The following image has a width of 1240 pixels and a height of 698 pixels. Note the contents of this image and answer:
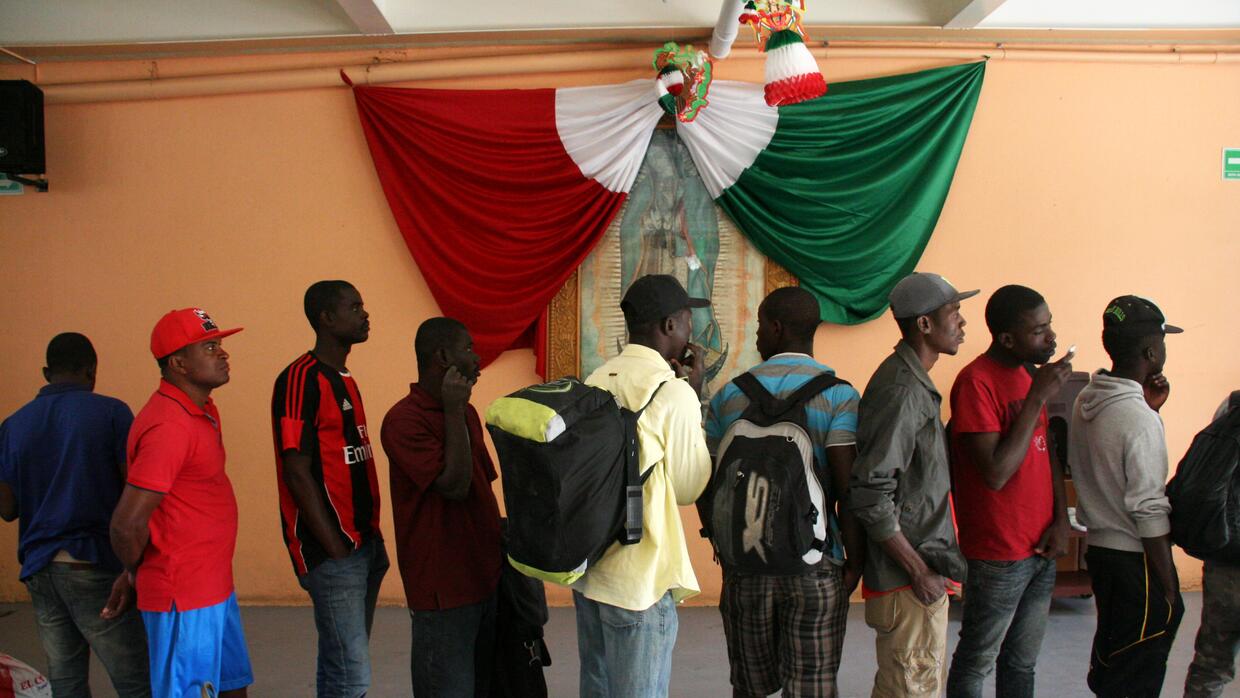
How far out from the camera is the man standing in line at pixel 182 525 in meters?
2.54

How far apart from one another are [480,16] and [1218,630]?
4244mm

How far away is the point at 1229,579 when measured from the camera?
2900 mm

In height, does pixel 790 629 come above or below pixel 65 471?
below

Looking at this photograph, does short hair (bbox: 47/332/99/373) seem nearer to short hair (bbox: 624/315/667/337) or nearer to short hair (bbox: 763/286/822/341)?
short hair (bbox: 624/315/667/337)

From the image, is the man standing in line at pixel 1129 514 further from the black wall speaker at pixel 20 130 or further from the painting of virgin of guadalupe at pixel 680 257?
the black wall speaker at pixel 20 130

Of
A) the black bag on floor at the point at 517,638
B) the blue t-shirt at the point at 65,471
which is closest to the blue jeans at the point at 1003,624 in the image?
the black bag on floor at the point at 517,638

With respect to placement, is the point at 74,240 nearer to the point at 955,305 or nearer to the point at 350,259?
the point at 350,259

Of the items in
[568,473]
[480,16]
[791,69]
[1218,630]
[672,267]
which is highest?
[480,16]

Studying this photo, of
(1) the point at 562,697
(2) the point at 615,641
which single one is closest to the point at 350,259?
(1) the point at 562,697

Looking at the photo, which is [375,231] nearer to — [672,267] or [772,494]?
[672,267]

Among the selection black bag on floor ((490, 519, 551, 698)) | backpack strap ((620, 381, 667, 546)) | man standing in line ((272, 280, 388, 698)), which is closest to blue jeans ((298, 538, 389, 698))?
man standing in line ((272, 280, 388, 698))

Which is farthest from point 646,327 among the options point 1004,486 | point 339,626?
point 339,626

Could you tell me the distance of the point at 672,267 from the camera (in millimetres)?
4832

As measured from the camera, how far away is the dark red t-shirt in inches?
104
